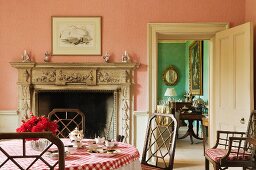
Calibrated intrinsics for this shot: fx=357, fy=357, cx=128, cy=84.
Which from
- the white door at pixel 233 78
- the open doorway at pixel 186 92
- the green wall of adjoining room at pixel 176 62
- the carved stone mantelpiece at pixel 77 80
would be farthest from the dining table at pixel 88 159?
the green wall of adjoining room at pixel 176 62

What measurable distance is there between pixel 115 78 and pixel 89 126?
87 centimetres

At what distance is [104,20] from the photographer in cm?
529

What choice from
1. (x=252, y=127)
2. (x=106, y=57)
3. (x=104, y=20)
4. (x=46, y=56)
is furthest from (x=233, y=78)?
(x=46, y=56)

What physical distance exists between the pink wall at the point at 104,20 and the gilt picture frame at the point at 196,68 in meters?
3.75

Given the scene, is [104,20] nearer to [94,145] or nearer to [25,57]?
[25,57]

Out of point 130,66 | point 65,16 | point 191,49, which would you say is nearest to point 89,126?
point 130,66

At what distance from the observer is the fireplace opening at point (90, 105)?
5.41 metres

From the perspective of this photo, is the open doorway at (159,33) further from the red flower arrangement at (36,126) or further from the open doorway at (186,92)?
the red flower arrangement at (36,126)

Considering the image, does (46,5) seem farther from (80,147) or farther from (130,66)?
(80,147)

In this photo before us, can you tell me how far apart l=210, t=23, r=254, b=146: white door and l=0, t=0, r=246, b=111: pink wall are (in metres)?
0.51

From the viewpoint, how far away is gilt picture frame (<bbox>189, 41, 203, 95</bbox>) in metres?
9.20

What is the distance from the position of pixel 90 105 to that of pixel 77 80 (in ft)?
1.55

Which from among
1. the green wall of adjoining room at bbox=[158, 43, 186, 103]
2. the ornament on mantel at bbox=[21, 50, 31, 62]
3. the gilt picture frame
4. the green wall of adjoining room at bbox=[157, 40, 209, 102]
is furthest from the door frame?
the green wall of adjoining room at bbox=[158, 43, 186, 103]

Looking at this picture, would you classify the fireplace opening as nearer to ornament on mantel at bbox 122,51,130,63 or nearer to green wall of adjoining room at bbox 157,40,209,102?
ornament on mantel at bbox 122,51,130,63
